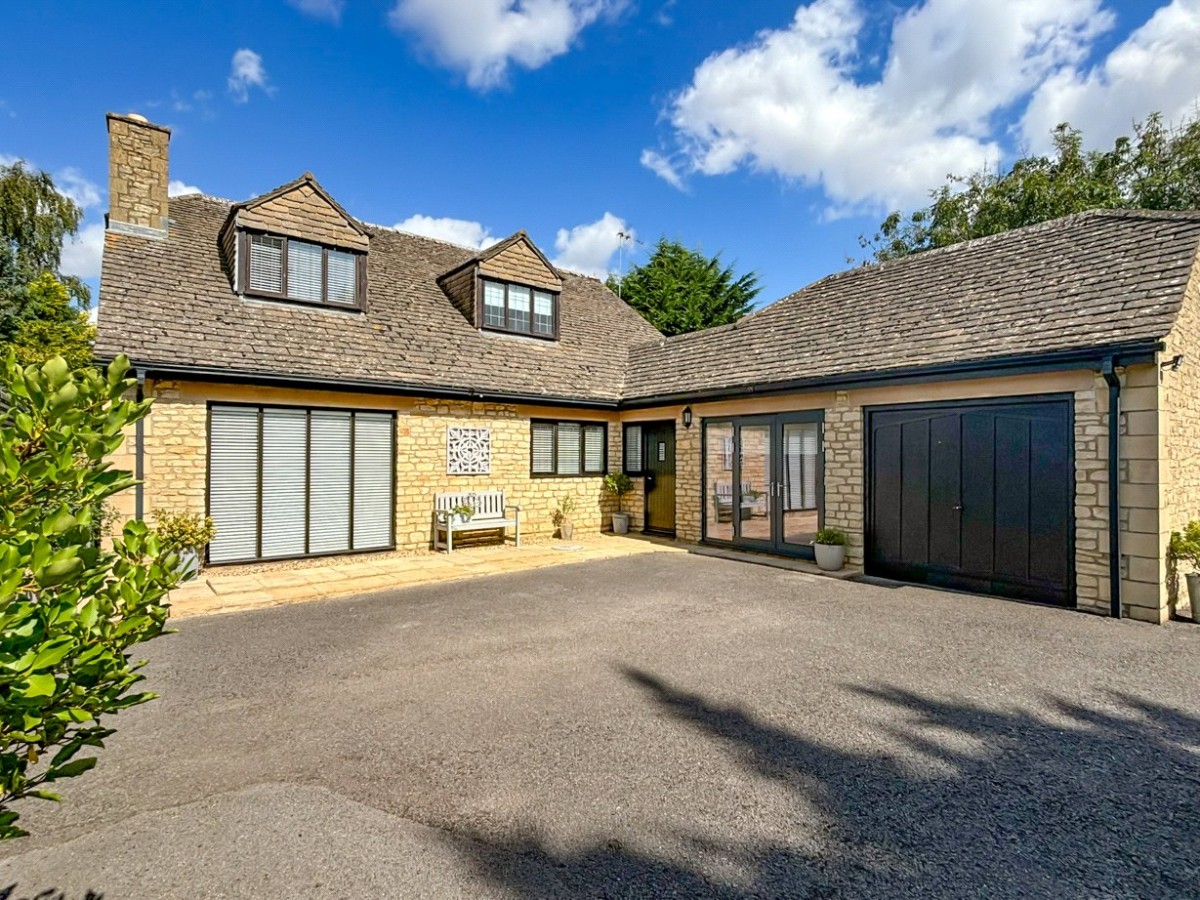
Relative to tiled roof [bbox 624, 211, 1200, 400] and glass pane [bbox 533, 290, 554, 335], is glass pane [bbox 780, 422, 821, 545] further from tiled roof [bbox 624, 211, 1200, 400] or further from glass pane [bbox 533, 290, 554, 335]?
glass pane [bbox 533, 290, 554, 335]

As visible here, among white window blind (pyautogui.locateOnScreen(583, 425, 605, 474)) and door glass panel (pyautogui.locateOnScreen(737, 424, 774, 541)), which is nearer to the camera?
door glass panel (pyautogui.locateOnScreen(737, 424, 774, 541))

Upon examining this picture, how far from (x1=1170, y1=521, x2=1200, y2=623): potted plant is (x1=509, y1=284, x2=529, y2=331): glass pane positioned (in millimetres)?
11550

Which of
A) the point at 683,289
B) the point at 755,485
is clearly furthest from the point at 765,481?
the point at 683,289

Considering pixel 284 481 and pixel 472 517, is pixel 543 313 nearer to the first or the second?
pixel 472 517

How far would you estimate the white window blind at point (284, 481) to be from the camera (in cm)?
934

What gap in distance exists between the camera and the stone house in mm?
7211

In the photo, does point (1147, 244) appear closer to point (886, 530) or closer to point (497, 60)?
point (886, 530)

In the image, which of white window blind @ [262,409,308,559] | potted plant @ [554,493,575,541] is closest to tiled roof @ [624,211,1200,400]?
potted plant @ [554,493,575,541]

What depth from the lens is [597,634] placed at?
6191 mm

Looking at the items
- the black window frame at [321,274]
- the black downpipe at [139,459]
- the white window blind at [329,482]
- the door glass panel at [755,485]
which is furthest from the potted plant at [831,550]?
the black downpipe at [139,459]

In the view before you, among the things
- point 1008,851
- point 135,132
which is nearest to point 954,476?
point 1008,851

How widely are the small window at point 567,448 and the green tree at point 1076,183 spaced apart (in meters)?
15.1

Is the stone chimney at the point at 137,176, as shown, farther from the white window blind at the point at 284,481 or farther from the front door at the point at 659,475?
the front door at the point at 659,475

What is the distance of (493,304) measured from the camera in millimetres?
13008
